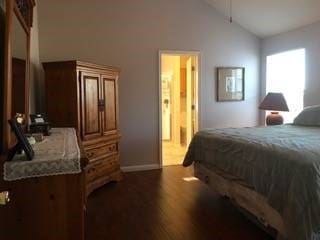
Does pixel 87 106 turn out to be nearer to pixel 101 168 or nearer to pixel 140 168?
pixel 101 168

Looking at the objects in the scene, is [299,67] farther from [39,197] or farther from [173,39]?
[39,197]

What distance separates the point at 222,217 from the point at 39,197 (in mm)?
2136

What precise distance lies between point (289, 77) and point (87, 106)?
3.47 metres

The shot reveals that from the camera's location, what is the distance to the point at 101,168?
3.96 meters

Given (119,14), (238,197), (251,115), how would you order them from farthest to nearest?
(251,115), (119,14), (238,197)

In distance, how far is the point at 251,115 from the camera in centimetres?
572

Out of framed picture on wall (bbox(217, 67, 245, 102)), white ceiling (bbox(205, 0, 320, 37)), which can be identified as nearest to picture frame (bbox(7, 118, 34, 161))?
white ceiling (bbox(205, 0, 320, 37))

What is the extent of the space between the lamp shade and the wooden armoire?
2.53 meters

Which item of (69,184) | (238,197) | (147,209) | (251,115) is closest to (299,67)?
(251,115)

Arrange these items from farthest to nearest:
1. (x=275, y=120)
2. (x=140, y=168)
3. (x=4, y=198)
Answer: (x=140, y=168)
(x=275, y=120)
(x=4, y=198)

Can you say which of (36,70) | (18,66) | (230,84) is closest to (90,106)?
(36,70)

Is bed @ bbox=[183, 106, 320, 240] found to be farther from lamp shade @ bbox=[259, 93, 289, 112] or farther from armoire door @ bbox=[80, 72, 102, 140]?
lamp shade @ bbox=[259, 93, 289, 112]

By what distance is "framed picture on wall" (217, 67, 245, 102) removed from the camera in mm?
5422

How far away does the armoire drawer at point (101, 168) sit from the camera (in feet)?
12.1
